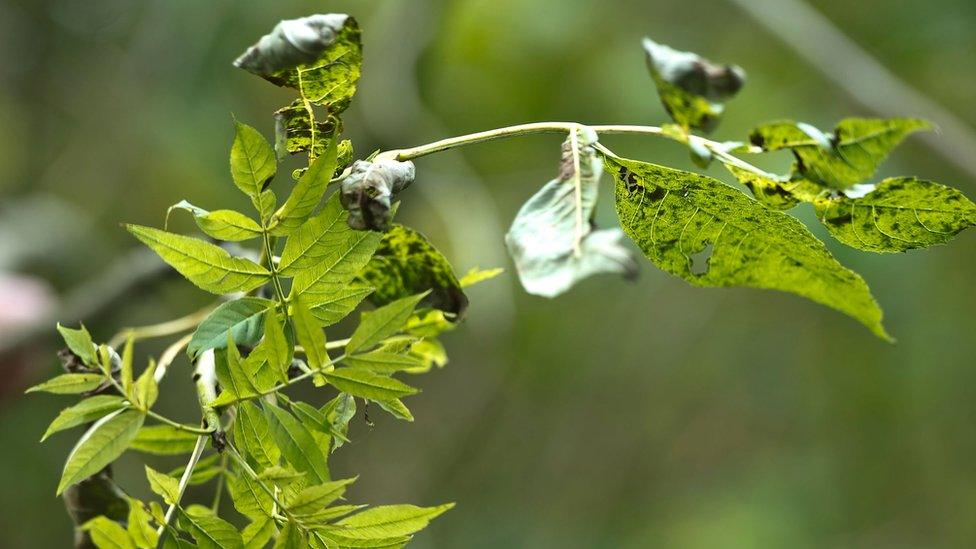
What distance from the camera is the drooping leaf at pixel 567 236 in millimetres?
189

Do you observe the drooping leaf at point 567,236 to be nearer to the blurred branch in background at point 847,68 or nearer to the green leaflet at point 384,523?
the green leaflet at point 384,523

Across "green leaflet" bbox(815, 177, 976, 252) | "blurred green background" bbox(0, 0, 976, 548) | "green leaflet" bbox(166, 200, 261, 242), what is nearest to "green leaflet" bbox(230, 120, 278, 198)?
"green leaflet" bbox(166, 200, 261, 242)

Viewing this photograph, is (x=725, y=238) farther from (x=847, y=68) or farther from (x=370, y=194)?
(x=847, y=68)

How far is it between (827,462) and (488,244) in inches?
33.0

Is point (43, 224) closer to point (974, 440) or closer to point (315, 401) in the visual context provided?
point (315, 401)

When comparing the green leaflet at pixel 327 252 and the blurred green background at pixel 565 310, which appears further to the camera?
the blurred green background at pixel 565 310

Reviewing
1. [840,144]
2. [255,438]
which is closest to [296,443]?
[255,438]

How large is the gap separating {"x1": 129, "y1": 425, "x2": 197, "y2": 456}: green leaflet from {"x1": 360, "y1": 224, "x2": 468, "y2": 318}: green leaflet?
2.3 inches

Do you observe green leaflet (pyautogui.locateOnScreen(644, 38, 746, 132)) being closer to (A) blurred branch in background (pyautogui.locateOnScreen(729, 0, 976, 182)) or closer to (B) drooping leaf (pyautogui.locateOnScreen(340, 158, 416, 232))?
(B) drooping leaf (pyautogui.locateOnScreen(340, 158, 416, 232))

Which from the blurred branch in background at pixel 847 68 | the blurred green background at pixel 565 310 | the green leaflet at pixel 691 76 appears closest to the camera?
the green leaflet at pixel 691 76

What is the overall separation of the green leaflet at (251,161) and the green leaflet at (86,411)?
50mm

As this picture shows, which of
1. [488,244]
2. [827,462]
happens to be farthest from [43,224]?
[827,462]

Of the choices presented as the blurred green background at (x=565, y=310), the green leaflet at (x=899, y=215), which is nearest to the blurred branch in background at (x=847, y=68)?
the blurred green background at (x=565, y=310)

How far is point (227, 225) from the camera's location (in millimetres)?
210
